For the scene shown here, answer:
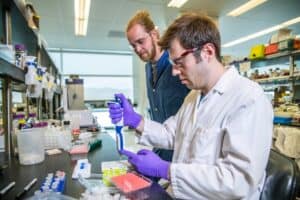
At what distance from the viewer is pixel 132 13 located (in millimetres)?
4617

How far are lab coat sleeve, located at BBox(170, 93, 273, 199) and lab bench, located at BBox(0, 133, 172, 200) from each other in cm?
10

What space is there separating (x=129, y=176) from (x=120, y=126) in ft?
1.05

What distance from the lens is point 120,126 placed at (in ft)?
3.77

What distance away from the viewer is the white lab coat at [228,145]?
73 cm

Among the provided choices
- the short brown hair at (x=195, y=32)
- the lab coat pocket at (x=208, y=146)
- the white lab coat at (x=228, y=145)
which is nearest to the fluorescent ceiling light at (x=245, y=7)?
the short brown hair at (x=195, y=32)

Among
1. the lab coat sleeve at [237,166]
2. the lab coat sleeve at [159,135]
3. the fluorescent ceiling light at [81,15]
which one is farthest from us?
the fluorescent ceiling light at [81,15]

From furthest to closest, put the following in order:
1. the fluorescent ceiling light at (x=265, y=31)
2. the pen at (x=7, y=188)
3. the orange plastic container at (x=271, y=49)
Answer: the fluorescent ceiling light at (x=265, y=31) < the orange plastic container at (x=271, y=49) < the pen at (x=7, y=188)

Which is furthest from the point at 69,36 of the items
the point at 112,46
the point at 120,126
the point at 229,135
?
the point at 229,135

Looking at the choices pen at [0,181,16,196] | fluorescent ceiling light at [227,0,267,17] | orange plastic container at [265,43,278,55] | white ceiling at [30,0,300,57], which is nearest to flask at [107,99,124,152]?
pen at [0,181,16,196]

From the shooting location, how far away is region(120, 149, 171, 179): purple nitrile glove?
86cm

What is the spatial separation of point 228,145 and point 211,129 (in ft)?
0.34

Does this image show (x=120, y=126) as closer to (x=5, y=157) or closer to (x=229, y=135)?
(x=229, y=135)

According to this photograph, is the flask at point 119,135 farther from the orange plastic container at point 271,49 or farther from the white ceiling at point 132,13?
the white ceiling at point 132,13

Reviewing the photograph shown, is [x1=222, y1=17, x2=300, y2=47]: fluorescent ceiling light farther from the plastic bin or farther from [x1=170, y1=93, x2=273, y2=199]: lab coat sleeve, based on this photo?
the plastic bin
